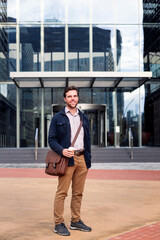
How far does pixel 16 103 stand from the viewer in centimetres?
2305

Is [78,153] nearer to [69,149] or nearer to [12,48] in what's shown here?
[69,149]

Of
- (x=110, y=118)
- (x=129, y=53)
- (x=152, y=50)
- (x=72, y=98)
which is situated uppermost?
(x=152, y=50)

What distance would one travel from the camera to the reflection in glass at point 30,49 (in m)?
23.2

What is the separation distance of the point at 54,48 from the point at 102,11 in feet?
12.6

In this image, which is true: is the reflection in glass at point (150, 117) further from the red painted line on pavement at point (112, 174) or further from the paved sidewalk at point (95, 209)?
the paved sidewalk at point (95, 209)

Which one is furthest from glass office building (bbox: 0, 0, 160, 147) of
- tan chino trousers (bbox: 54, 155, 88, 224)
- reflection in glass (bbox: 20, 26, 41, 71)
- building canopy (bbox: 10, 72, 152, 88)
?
tan chino trousers (bbox: 54, 155, 88, 224)

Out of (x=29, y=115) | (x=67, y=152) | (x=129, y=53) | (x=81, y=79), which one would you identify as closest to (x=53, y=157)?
(x=67, y=152)

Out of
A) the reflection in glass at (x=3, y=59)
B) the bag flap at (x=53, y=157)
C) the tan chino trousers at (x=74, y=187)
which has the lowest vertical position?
the tan chino trousers at (x=74, y=187)

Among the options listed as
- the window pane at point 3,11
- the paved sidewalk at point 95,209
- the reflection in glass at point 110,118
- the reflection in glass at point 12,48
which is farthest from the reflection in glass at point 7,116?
the paved sidewalk at point 95,209

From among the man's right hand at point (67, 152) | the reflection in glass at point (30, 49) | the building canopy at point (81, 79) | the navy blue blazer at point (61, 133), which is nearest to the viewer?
the man's right hand at point (67, 152)

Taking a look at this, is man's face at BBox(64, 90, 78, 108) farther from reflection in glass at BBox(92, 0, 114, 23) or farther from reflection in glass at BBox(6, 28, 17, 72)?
reflection in glass at BBox(92, 0, 114, 23)

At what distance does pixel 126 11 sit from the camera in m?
24.1

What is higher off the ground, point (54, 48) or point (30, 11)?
point (30, 11)

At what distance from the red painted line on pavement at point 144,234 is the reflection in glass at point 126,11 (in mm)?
20360
